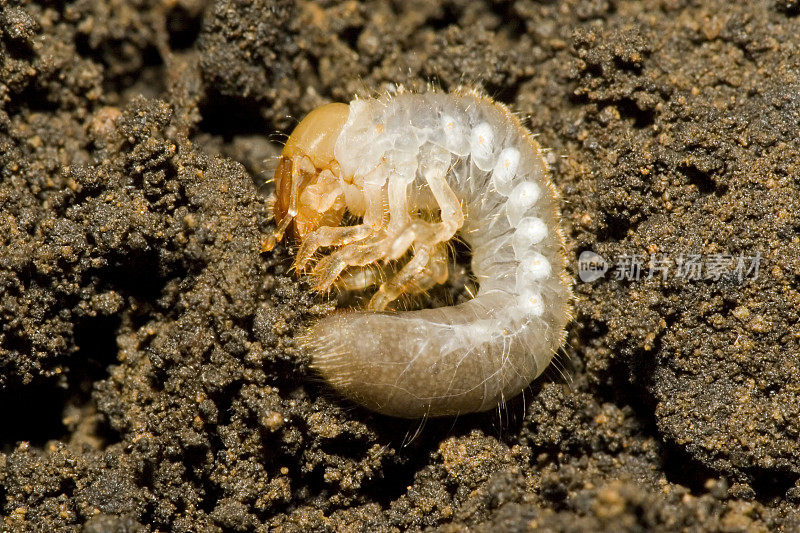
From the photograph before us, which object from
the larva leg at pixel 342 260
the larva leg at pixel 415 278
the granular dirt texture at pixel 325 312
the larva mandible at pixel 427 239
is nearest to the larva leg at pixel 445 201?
the larva mandible at pixel 427 239

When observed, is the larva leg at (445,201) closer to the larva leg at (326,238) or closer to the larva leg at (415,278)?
the larva leg at (415,278)

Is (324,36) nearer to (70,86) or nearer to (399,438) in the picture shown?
(70,86)

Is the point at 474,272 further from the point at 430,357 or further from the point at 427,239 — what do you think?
the point at 430,357

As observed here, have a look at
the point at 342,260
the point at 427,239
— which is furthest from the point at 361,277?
the point at 427,239

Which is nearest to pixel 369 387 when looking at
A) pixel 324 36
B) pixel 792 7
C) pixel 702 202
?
pixel 702 202

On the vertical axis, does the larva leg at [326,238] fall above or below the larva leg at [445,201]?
below

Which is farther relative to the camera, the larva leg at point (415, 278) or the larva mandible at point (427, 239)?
the larva leg at point (415, 278)

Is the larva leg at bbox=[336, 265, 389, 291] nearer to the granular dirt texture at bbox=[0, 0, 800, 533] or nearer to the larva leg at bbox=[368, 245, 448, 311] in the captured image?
the larva leg at bbox=[368, 245, 448, 311]
